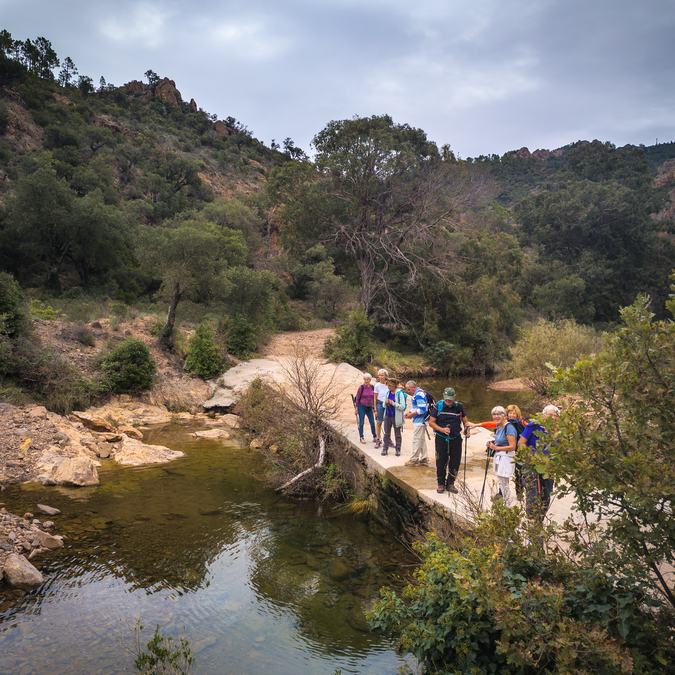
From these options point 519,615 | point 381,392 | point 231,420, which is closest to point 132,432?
point 231,420

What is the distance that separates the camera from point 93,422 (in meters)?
15.4

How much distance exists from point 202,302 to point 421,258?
12.6m

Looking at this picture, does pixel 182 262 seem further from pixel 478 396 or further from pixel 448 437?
pixel 448 437

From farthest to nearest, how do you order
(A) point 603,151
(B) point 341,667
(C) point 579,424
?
(A) point 603,151, (B) point 341,667, (C) point 579,424

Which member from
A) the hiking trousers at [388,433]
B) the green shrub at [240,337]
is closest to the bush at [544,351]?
the green shrub at [240,337]

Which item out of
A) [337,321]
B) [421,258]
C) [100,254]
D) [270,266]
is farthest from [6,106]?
[421,258]

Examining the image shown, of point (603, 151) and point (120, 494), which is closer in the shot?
point (120, 494)

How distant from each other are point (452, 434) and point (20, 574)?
660cm

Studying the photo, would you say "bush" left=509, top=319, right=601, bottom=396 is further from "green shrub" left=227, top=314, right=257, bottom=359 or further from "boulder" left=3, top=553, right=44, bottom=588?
"boulder" left=3, top=553, right=44, bottom=588

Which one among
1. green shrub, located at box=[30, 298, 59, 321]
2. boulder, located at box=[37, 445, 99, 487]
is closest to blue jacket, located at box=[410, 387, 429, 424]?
boulder, located at box=[37, 445, 99, 487]

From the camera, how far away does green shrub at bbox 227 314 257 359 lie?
24.2m

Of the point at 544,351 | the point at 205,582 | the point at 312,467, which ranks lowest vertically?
the point at 205,582

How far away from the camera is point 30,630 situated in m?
6.21

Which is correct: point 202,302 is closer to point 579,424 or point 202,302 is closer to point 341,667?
point 341,667
